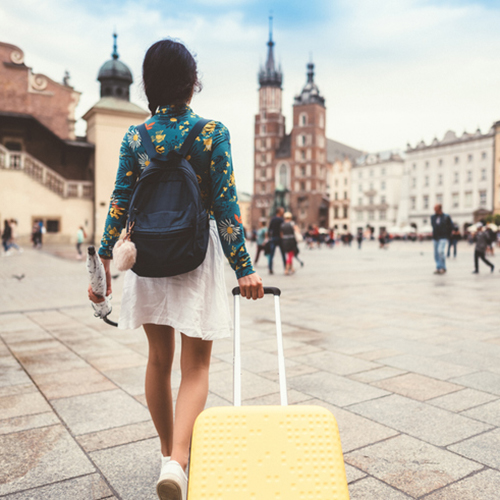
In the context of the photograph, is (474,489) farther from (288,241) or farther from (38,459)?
(288,241)

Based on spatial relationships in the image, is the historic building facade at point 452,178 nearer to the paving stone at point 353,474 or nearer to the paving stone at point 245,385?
the paving stone at point 245,385

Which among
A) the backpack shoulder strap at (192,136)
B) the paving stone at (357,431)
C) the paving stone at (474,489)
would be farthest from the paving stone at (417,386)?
the backpack shoulder strap at (192,136)

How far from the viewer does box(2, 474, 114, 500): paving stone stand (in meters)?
2.27

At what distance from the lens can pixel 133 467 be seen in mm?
2566

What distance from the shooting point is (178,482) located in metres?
1.91

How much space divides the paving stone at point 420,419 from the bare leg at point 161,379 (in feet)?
4.87

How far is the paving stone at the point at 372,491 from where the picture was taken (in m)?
2.27

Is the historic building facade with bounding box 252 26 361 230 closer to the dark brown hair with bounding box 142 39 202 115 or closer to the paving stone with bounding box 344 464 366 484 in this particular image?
the paving stone with bounding box 344 464 366 484

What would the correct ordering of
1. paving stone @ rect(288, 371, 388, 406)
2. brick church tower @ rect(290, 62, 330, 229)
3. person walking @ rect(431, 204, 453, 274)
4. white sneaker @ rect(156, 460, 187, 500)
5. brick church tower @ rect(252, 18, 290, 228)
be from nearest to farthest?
white sneaker @ rect(156, 460, 187, 500) < paving stone @ rect(288, 371, 388, 406) < person walking @ rect(431, 204, 453, 274) < brick church tower @ rect(290, 62, 330, 229) < brick church tower @ rect(252, 18, 290, 228)

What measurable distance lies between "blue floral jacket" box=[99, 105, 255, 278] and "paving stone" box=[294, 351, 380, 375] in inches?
99.4

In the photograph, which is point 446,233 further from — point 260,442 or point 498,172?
point 498,172

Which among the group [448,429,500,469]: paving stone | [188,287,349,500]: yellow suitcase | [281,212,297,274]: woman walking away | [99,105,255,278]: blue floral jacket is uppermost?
[99,105,255,278]: blue floral jacket

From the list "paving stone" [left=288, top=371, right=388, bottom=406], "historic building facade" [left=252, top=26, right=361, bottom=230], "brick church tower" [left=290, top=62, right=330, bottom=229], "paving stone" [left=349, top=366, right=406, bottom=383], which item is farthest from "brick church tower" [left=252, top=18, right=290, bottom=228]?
"paving stone" [left=288, top=371, right=388, bottom=406]

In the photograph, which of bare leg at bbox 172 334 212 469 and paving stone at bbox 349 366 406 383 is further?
paving stone at bbox 349 366 406 383
